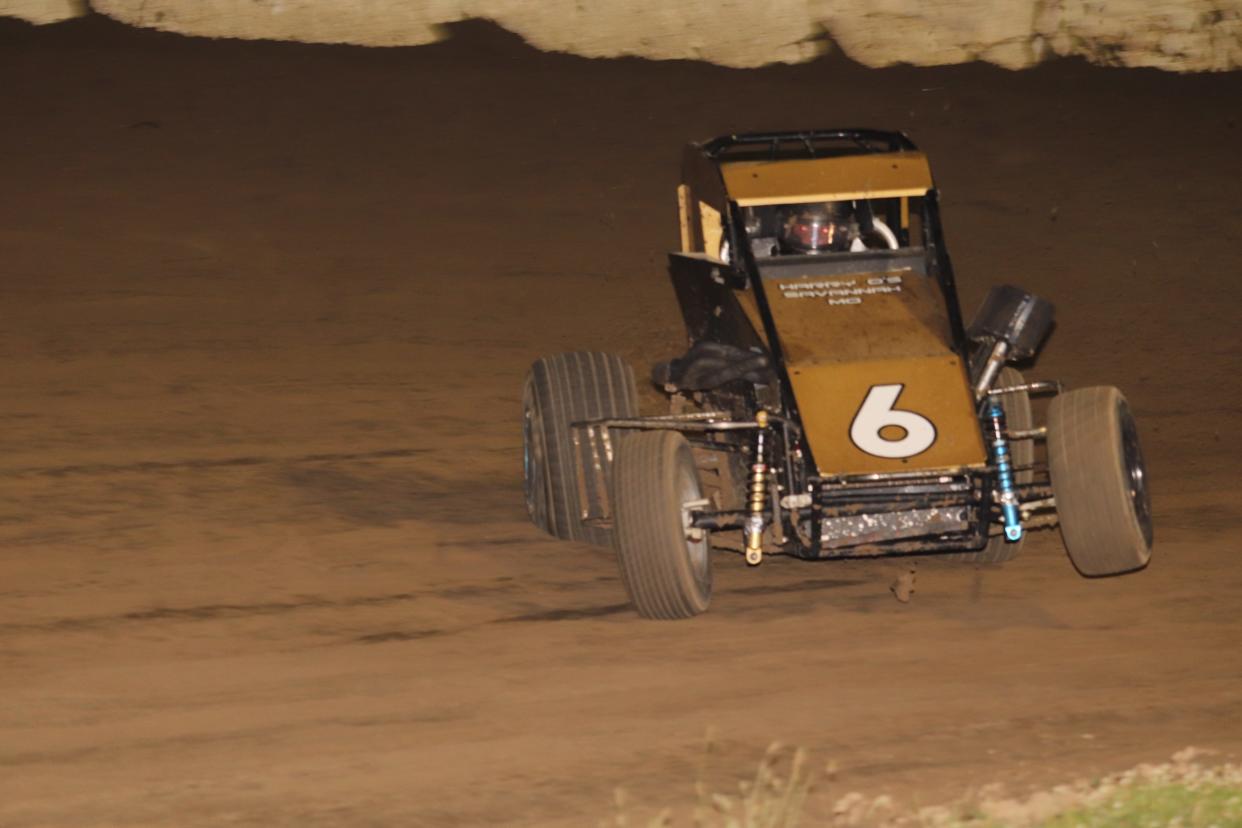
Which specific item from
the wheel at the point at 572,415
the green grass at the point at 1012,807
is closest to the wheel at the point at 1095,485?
the green grass at the point at 1012,807

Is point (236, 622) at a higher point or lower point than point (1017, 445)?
lower

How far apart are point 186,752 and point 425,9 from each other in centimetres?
1201

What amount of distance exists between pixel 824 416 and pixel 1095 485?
102 cm

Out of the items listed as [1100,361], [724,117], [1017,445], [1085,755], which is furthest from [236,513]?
[724,117]

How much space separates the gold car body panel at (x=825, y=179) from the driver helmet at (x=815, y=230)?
5.5 inches

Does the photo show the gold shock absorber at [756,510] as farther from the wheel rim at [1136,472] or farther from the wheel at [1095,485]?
the wheel rim at [1136,472]

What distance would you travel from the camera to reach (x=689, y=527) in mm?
6512

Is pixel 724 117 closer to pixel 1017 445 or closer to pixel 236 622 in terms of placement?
pixel 1017 445

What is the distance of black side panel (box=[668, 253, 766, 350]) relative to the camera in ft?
23.9

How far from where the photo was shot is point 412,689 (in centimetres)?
609

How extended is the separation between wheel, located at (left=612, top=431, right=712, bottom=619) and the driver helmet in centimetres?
130

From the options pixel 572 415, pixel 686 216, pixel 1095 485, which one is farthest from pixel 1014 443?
pixel 572 415

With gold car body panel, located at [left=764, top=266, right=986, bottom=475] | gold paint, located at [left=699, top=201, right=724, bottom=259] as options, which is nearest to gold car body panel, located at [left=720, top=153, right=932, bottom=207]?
gold car body panel, located at [left=764, top=266, right=986, bottom=475]

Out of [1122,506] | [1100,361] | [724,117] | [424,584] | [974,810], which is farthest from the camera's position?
[724,117]
